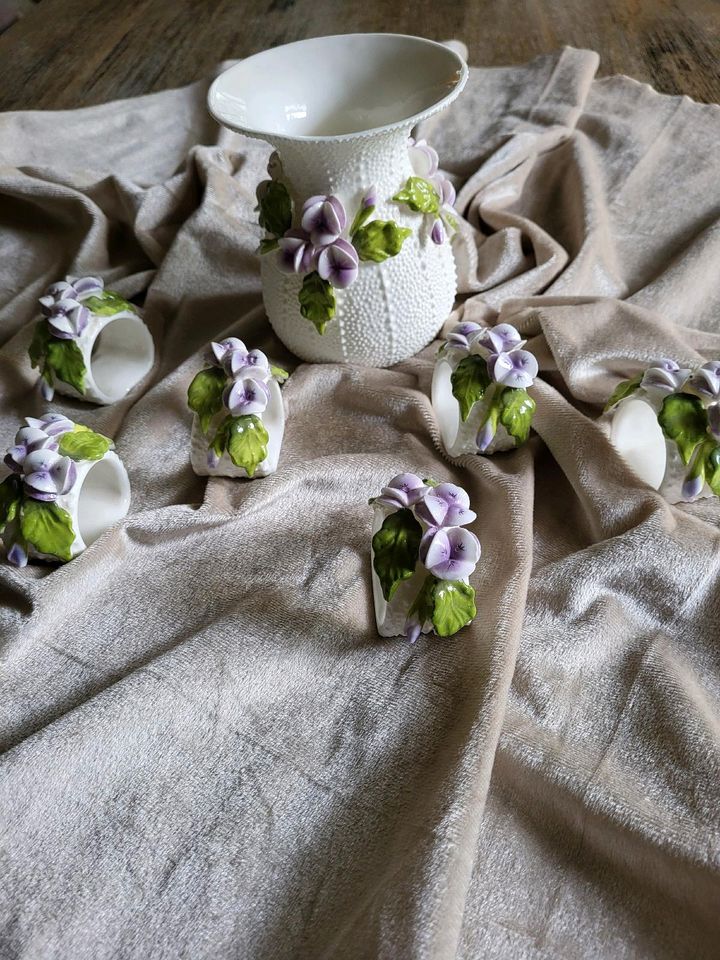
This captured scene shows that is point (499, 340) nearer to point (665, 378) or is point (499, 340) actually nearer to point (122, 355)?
point (665, 378)

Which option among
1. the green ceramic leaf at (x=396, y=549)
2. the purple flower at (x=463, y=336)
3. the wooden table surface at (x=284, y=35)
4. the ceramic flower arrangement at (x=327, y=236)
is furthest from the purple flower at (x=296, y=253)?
the wooden table surface at (x=284, y=35)

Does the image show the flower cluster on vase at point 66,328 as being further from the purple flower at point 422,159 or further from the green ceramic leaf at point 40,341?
the purple flower at point 422,159

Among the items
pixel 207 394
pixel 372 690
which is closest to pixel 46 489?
pixel 207 394

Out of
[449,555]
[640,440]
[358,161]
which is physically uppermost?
[358,161]

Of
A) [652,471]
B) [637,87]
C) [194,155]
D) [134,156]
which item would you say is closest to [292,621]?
[652,471]

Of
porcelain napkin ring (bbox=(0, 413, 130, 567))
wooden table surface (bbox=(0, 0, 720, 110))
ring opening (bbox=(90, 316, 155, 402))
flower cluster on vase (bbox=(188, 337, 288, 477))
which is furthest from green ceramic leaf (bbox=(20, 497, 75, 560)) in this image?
wooden table surface (bbox=(0, 0, 720, 110))

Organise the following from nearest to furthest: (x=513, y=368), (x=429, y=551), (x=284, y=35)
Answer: (x=429, y=551) < (x=513, y=368) < (x=284, y=35)

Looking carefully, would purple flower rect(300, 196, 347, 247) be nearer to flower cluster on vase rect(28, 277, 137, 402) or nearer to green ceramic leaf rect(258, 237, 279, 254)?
green ceramic leaf rect(258, 237, 279, 254)
